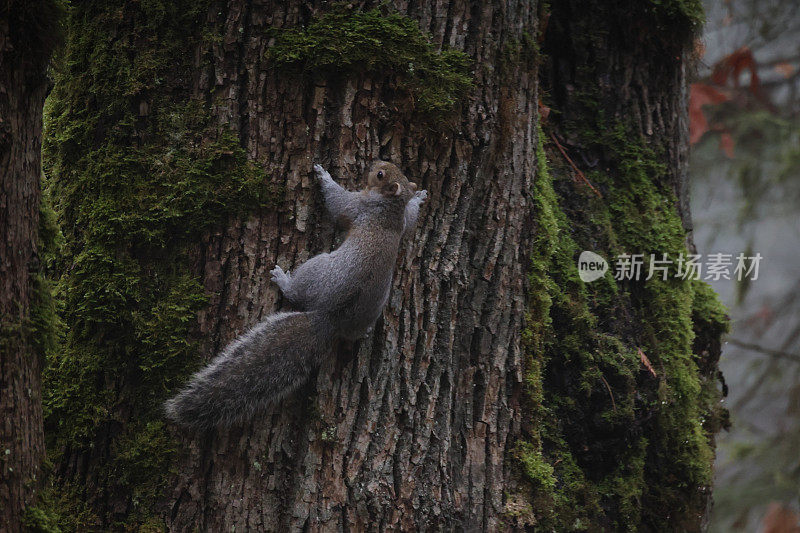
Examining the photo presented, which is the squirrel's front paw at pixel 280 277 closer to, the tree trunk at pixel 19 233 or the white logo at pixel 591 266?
the tree trunk at pixel 19 233

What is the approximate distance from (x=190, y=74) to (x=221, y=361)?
1052 mm

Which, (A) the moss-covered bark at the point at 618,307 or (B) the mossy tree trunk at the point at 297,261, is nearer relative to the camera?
(B) the mossy tree trunk at the point at 297,261

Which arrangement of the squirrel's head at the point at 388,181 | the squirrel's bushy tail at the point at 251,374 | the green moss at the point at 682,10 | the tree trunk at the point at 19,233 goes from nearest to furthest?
the tree trunk at the point at 19,233
the squirrel's bushy tail at the point at 251,374
the squirrel's head at the point at 388,181
the green moss at the point at 682,10

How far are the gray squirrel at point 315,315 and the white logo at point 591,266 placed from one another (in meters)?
1.10

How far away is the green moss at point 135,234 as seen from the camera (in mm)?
2299

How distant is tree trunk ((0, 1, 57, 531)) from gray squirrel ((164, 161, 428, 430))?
435 millimetres

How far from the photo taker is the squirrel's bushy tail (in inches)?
86.1

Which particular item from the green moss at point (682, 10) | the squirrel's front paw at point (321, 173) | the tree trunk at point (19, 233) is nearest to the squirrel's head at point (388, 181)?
the squirrel's front paw at point (321, 173)

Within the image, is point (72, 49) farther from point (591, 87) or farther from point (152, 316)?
point (591, 87)

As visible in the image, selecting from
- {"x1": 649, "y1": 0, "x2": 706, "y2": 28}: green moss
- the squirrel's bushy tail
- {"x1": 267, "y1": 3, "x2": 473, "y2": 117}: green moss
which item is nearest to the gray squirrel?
the squirrel's bushy tail

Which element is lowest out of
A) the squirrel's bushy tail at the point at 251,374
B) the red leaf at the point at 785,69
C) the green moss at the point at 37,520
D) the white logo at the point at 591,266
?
the green moss at the point at 37,520

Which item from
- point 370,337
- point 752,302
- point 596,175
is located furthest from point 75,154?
point 752,302

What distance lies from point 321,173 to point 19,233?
97cm

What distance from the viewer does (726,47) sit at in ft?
18.4
